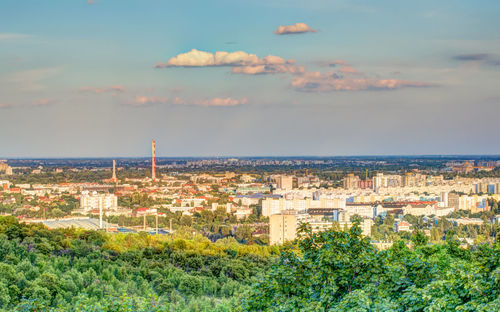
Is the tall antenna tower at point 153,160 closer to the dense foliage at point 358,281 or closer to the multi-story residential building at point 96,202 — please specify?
the multi-story residential building at point 96,202

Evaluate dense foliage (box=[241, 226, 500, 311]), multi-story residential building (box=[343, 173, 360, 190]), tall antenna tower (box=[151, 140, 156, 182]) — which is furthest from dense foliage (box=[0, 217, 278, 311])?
tall antenna tower (box=[151, 140, 156, 182])

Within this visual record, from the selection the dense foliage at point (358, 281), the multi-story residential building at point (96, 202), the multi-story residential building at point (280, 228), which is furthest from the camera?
the multi-story residential building at point (96, 202)

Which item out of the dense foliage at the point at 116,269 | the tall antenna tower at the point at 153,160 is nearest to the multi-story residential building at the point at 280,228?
the dense foliage at the point at 116,269

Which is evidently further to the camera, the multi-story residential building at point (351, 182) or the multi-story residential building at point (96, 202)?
the multi-story residential building at point (351, 182)

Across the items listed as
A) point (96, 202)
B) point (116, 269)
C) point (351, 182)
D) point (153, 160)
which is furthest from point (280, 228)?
point (153, 160)

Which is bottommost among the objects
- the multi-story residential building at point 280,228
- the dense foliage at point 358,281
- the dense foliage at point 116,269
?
the multi-story residential building at point 280,228

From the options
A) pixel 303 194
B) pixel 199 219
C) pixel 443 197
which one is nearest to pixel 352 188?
Result: pixel 303 194

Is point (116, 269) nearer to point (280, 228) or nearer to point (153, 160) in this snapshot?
point (280, 228)

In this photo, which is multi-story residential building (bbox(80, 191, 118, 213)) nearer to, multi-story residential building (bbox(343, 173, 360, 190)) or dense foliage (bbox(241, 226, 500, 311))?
multi-story residential building (bbox(343, 173, 360, 190))
